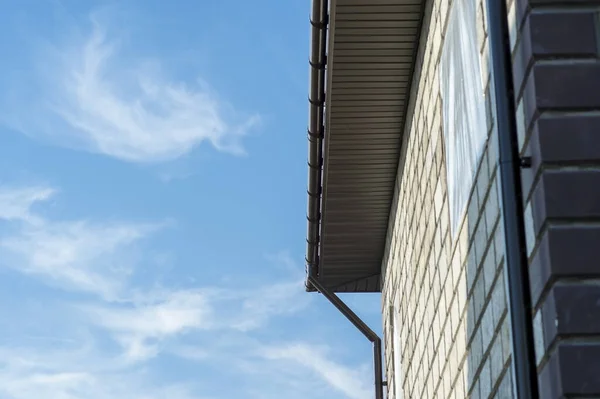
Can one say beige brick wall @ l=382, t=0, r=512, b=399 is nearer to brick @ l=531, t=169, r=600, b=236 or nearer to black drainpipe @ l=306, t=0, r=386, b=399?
brick @ l=531, t=169, r=600, b=236

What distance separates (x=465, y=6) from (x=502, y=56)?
137cm

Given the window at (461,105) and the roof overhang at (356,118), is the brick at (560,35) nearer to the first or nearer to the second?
the window at (461,105)

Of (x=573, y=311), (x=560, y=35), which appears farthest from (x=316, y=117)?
(x=573, y=311)

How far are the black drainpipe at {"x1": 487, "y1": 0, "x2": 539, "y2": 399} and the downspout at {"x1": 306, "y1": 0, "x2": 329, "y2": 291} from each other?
10.9 ft

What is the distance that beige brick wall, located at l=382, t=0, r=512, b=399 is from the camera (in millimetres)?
4141

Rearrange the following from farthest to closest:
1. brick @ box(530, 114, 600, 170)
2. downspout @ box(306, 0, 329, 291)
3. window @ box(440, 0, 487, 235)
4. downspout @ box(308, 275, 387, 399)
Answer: downspout @ box(308, 275, 387, 399), downspout @ box(306, 0, 329, 291), window @ box(440, 0, 487, 235), brick @ box(530, 114, 600, 170)

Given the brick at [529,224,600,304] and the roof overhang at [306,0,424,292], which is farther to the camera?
the roof overhang at [306,0,424,292]

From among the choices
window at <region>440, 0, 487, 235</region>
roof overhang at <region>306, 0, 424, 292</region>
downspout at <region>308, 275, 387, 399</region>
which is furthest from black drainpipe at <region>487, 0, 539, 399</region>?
downspout at <region>308, 275, 387, 399</region>

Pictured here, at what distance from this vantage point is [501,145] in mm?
3270

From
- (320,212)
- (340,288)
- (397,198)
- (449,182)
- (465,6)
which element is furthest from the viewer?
(340,288)

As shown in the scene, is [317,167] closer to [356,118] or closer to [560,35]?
[356,118]

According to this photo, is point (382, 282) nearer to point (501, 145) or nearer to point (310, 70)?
point (310, 70)

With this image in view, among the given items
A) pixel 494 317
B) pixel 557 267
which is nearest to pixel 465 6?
pixel 494 317

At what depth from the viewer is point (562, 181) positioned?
3.17m
